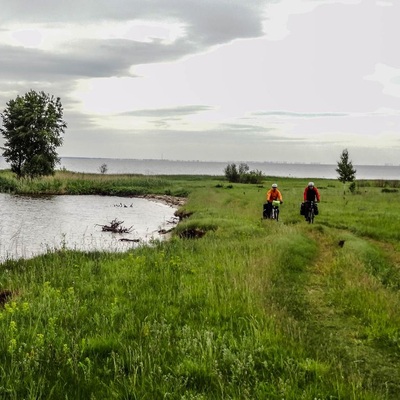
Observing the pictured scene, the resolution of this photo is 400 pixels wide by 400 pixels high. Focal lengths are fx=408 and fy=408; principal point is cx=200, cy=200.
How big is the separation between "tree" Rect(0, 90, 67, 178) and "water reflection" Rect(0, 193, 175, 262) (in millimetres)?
19054

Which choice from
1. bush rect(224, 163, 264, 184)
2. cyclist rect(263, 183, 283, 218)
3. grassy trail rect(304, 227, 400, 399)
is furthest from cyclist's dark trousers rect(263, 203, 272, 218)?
bush rect(224, 163, 264, 184)

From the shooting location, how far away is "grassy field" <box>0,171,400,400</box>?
6340 mm

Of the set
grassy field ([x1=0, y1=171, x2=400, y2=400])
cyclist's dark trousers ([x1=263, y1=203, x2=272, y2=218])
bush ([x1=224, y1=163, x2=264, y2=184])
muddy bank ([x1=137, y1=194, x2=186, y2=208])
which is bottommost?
grassy field ([x1=0, y1=171, x2=400, y2=400])

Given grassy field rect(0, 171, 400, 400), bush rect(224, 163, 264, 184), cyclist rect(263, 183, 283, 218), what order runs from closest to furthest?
grassy field rect(0, 171, 400, 400) → cyclist rect(263, 183, 283, 218) → bush rect(224, 163, 264, 184)

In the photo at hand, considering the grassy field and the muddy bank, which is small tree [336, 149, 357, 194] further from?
the grassy field

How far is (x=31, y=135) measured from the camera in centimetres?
7406

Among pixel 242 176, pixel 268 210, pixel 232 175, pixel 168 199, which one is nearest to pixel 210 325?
pixel 268 210

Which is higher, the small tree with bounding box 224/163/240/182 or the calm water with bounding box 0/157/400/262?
the small tree with bounding box 224/163/240/182

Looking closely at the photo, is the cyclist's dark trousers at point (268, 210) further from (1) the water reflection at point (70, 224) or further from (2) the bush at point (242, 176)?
(2) the bush at point (242, 176)

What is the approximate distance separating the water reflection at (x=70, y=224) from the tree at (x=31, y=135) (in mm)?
19054

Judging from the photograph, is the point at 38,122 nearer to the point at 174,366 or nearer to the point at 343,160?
the point at 343,160

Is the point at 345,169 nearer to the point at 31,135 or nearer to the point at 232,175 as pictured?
the point at 232,175

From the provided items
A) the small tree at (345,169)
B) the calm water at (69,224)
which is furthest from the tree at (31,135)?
the small tree at (345,169)

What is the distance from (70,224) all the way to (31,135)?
1671 inches
